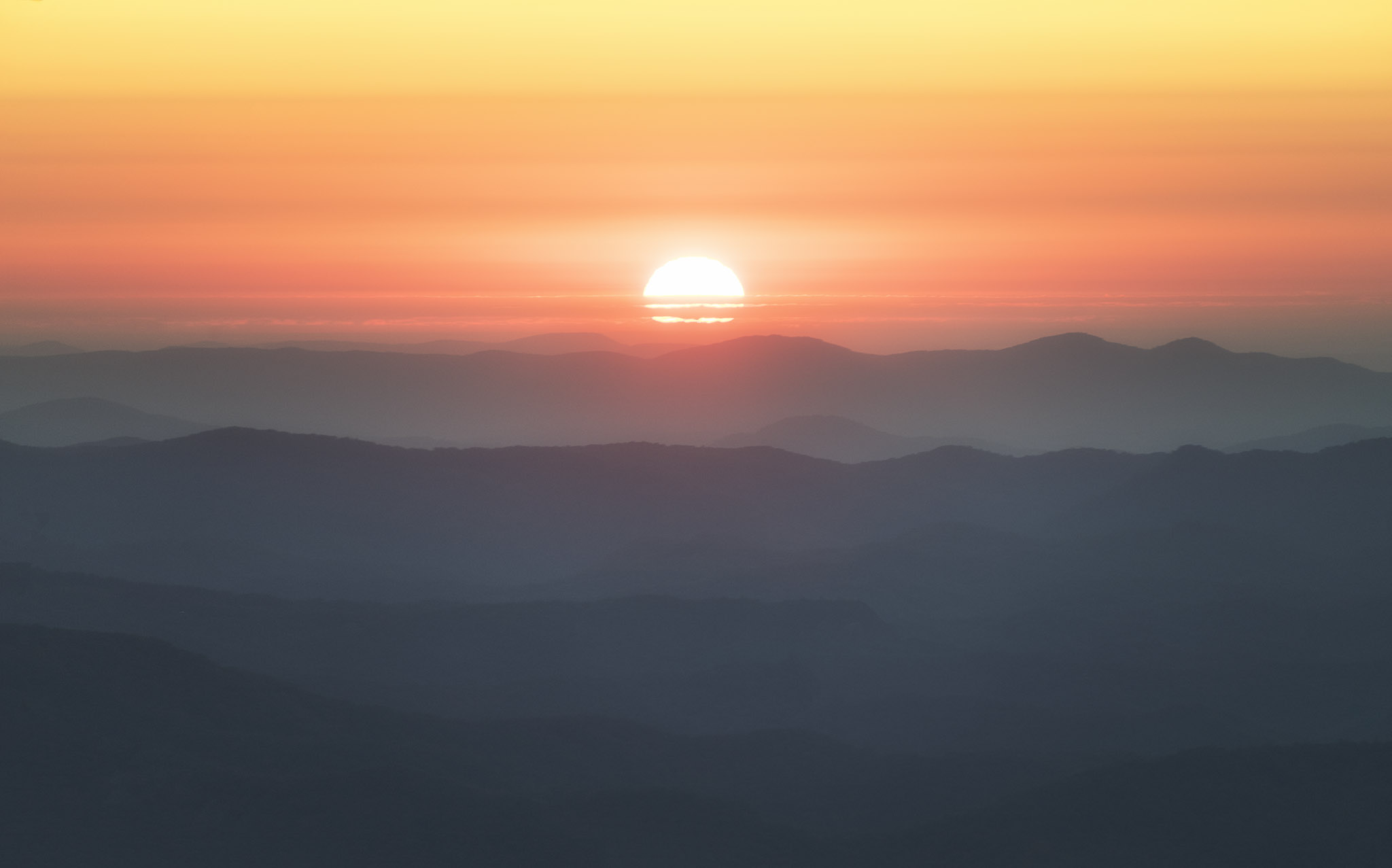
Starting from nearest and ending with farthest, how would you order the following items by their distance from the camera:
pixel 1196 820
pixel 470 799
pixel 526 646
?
pixel 470 799
pixel 1196 820
pixel 526 646

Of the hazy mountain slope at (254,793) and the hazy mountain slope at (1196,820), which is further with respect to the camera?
the hazy mountain slope at (1196,820)

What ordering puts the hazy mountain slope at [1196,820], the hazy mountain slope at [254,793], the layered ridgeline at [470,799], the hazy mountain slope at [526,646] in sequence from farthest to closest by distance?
the hazy mountain slope at [526,646], the hazy mountain slope at [1196,820], the layered ridgeline at [470,799], the hazy mountain slope at [254,793]

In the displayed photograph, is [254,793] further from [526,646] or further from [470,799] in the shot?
[526,646]

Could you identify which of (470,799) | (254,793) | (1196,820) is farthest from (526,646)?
(1196,820)

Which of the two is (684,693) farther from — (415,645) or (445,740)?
(445,740)

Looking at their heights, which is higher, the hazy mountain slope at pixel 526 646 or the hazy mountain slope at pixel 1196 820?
the hazy mountain slope at pixel 526 646

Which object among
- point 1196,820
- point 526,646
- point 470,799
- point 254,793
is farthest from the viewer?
point 526,646

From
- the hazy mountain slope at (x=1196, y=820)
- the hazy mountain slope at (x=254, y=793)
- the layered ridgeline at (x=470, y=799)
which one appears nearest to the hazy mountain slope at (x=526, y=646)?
the layered ridgeline at (x=470, y=799)

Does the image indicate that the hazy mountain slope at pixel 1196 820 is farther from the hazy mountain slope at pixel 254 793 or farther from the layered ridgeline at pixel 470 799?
the hazy mountain slope at pixel 254 793

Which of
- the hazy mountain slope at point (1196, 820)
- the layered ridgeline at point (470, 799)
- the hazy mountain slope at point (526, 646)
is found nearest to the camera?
the layered ridgeline at point (470, 799)
